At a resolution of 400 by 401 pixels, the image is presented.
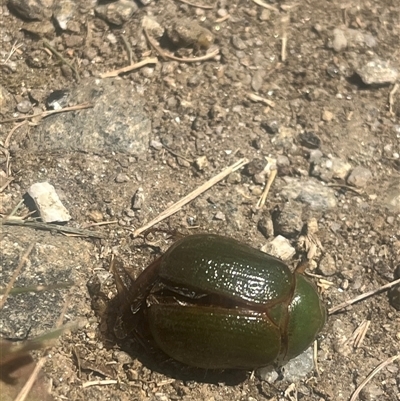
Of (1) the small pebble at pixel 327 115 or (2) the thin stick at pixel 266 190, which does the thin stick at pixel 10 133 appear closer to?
(2) the thin stick at pixel 266 190

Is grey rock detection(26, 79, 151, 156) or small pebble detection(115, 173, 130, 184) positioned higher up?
grey rock detection(26, 79, 151, 156)

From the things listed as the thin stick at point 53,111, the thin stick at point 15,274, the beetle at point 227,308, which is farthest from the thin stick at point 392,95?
the thin stick at point 15,274

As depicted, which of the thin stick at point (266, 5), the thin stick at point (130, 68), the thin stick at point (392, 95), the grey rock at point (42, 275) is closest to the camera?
the grey rock at point (42, 275)

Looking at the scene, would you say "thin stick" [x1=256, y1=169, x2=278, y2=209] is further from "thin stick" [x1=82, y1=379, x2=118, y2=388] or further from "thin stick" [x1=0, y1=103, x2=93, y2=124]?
"thin stick" [x1=82, y1=379, x2=118, y2=388]

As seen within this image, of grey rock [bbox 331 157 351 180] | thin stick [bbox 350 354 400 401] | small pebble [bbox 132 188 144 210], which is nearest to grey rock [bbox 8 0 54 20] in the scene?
small pebble [bbox 132 188 144 210]

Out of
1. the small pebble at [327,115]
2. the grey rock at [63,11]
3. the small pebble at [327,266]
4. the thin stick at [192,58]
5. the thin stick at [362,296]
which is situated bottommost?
the thin stick at [362,296]
